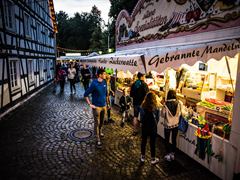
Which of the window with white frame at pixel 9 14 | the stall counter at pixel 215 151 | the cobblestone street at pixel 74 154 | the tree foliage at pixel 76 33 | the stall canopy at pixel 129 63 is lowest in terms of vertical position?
the cobblestone street at pixel 74 154

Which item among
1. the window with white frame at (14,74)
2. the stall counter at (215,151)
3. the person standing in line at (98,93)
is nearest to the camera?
the stall counter at (215,151)

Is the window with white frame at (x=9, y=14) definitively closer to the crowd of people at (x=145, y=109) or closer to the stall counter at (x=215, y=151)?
the crowd of people at (x=145, y=109)

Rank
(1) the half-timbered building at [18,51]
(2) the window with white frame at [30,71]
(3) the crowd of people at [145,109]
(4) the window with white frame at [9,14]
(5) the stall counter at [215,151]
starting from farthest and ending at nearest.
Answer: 1. (2) the window with white frame at [30,71]
2. (4) the window with white frame at [9,14]
3. (1) the half-timbered building at [18,51]
4. (3) the crowd of people at [145,109]
5. (5) the stall counter at [215,151]

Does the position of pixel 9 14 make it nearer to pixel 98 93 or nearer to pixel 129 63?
pixel 129 63

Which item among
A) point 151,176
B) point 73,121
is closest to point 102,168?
point 151,176

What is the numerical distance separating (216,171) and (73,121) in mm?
5832

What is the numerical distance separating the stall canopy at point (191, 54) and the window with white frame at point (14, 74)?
8.28 m

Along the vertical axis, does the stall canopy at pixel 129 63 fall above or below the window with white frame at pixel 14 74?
above

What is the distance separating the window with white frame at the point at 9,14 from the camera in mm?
10600

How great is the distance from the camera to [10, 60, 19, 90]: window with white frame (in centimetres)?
1081

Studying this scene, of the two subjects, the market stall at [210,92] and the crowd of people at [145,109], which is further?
the crowd of people at [145,109]

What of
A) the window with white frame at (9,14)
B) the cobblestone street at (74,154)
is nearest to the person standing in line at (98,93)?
the cobblestone street at (74,154)

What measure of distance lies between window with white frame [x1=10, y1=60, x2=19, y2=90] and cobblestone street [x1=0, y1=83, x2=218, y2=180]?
2.95 m

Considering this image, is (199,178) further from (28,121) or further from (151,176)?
(28,121)
